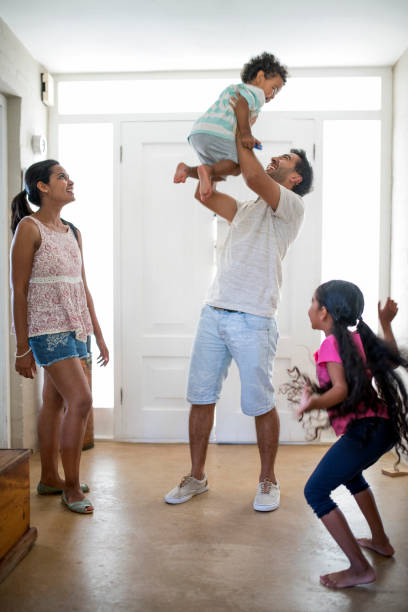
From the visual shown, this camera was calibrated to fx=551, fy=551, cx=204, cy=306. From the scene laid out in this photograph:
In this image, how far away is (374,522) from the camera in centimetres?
196

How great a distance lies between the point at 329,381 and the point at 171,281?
1924 mm

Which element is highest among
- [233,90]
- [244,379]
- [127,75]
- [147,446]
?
[127,75]

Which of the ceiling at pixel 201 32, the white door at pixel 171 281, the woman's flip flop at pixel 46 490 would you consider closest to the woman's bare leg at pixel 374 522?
the woman's flip flop at pixel 46 490

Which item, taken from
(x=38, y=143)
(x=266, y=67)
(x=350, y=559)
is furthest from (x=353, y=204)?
(x=350, y=559)

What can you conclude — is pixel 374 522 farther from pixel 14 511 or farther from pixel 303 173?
pixel 303 173

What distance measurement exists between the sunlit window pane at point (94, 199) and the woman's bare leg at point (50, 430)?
3.52 ft

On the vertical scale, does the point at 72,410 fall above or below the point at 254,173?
below

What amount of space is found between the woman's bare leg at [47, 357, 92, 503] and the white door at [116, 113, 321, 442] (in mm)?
1200

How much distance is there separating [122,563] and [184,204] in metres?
2.24

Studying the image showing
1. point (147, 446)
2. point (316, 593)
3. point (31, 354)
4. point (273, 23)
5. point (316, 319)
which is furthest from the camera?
point (147, 446)

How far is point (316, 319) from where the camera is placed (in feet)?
6.22

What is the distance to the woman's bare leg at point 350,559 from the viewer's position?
5.71 ft

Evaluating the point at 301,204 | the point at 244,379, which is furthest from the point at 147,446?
the point at 301,204

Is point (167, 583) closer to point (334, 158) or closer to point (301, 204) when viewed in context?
point (301, 204)
